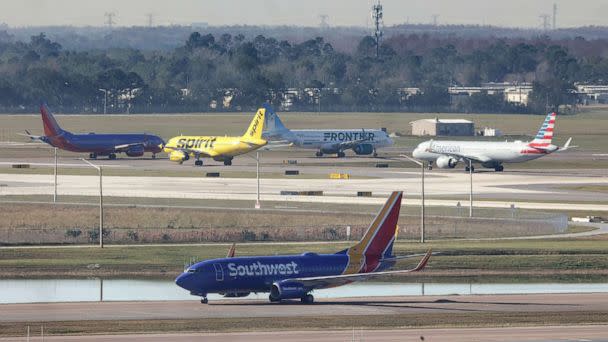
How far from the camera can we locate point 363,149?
19800cm

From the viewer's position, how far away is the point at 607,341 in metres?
56.9

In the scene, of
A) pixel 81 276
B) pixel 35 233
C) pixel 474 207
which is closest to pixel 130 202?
pixel 35 233

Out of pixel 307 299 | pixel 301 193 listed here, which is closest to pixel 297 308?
pixel 307 299

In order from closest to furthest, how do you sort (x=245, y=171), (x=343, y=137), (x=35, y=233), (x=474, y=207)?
(x=35, y=233) → (x=474, y=207) → (x=245, y=171) → (x=343, y=137)

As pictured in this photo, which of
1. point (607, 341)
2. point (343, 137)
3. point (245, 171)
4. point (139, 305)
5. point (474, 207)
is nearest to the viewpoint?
point (607, 341)

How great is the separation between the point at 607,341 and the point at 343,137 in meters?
140

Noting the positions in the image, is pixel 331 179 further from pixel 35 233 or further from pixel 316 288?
pixel 316 288

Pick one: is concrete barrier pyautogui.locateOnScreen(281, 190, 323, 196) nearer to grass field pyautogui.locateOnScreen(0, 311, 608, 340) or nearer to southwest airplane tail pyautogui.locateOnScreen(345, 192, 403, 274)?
southwest airplane tail pyautogui.locateOnScreen(345, 192, 403, 274)

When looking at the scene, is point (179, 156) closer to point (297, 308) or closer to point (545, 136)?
point (545, 136)

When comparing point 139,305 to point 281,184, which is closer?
point 139,305

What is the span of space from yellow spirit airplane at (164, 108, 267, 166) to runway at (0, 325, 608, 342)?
11472 centimetres

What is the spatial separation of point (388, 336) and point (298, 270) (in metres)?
11.6

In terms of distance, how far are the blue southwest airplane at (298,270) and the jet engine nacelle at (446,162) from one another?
98.9 meters

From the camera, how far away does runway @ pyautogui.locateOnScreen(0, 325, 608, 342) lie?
57344 mm
